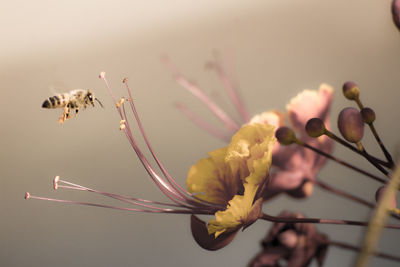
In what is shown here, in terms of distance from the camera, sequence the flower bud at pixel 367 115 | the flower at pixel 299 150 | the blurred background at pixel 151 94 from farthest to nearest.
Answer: the blurred background at pixel 151 94 → the flower at pixel 299 150 → the flower bud at pixel 367 115

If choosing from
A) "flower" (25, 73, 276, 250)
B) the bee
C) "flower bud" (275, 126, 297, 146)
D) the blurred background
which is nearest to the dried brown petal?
"flower" (25, 73, 276, 250)

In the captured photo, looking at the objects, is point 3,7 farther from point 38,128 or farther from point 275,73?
point 275,73

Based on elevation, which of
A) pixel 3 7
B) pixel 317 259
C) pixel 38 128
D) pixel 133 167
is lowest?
pixel 317 259

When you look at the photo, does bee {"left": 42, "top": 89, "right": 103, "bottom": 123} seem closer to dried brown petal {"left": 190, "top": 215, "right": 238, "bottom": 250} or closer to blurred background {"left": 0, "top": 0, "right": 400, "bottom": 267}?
dried brown petal {"left": 190, "top": 215, "right": 238, "bottom": 250}

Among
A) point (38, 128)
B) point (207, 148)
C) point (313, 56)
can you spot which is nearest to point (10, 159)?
point (38, 128)

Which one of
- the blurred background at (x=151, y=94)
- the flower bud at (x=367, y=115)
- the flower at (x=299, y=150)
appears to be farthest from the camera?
the blurred background at (x=151, y=94)

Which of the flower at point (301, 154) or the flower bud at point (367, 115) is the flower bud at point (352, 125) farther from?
the flower at point (301, 154)

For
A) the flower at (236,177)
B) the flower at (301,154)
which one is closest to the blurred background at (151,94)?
the flower at (301,154)
